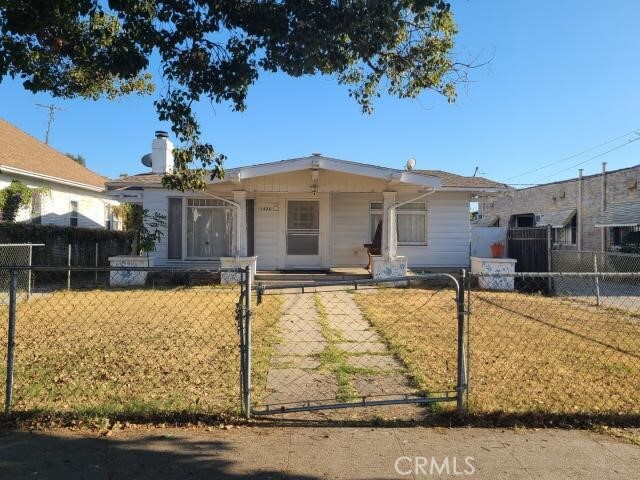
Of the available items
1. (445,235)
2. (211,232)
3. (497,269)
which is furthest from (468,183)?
(211,232)

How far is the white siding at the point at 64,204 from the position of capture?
1728 centimetres

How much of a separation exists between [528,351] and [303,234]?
9553 millimetres

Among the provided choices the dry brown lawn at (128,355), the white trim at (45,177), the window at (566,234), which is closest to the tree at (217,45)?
the dry brown lawn at (128,355)

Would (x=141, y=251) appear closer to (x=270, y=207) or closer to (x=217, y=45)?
(x=270, y=207)

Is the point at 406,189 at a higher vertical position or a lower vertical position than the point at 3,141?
lower

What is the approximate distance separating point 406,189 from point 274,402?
1036 centimetres

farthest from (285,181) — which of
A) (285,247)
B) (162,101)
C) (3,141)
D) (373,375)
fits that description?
(3,141)

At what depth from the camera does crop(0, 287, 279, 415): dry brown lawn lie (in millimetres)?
4520

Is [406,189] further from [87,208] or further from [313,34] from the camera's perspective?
[87,208]

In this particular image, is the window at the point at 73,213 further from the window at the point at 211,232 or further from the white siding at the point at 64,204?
the window at the point at 211,232

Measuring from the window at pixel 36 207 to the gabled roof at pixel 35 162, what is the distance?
73 cm

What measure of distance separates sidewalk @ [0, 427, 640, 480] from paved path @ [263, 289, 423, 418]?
1.75 ft

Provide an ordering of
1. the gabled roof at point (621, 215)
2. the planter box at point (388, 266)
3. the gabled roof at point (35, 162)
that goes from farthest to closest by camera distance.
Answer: the gabled roof at point (621, 215)
the gabled roof at point (35, 162)
the planter box at point (388, 266)

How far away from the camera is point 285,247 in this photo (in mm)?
15211
